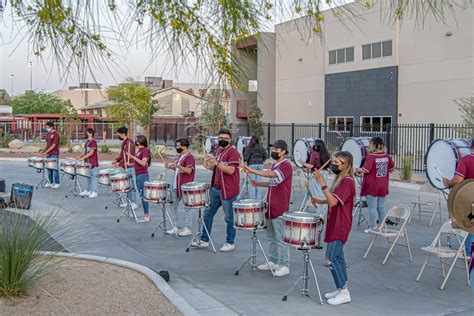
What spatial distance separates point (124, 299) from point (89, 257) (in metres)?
2.00

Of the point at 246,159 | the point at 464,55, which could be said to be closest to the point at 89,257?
the point at 246,159

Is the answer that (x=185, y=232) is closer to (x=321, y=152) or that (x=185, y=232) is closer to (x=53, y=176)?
(x=321, y=152)

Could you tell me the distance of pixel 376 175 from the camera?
35.3ft

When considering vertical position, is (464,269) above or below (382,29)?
below

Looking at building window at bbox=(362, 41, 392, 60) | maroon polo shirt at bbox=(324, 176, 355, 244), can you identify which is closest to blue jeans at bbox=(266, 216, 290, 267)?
maroon polo shirt at bbox=(324, 176, 355, 244)

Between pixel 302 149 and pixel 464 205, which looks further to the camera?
pixel 302 149

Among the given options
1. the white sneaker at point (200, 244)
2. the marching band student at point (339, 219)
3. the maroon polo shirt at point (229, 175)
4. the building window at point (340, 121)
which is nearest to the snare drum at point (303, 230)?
the marching band student at point (339, 219)

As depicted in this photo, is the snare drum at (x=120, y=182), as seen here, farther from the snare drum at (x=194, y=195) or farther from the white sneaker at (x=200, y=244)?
the white sneaker at (x=200, y=244)

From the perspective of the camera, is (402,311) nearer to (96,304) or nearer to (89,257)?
(96,304)

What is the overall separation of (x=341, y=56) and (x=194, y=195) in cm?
2668

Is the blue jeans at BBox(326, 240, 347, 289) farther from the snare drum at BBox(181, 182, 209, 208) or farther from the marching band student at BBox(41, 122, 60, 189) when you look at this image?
the marching band student at BBox(41, 122, 60, 189)

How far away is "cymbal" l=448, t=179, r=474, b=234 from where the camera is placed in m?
4.93

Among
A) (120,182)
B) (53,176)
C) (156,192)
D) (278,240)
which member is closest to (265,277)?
(278,240)

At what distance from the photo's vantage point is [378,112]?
3234 centimetres
